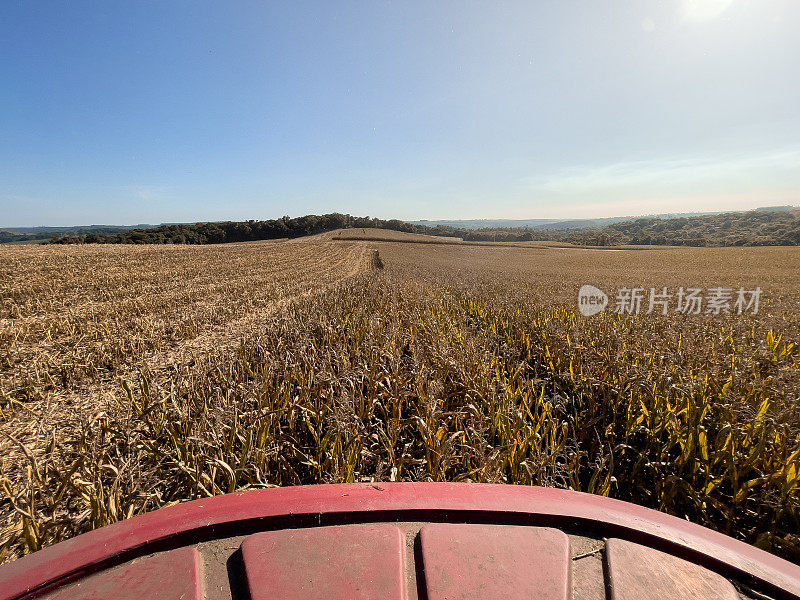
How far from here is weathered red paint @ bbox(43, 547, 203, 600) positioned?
2.57 ft

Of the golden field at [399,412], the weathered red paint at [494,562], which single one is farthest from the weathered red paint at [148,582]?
the golden field at [399,412]

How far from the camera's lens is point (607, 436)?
2.88 m

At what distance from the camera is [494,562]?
2.86ft

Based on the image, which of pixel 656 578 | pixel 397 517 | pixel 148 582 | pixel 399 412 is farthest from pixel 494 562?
pixel 399 412

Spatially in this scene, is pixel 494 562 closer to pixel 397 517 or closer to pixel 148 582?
pixel 397 517

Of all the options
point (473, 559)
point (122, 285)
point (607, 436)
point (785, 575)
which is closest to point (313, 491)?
point (473, 559)

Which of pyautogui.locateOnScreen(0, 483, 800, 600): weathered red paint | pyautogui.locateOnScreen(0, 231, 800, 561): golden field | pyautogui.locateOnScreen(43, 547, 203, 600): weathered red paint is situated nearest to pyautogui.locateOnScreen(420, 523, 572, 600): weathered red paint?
pyautogui.locateOnScreen(0, 483, 800, 600): weathered red paint

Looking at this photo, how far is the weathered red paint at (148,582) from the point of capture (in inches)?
30.9

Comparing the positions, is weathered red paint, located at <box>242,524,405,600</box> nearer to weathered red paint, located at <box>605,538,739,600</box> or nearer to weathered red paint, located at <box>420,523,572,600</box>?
weathered red paint, located at <box>420,523,572,600</box>

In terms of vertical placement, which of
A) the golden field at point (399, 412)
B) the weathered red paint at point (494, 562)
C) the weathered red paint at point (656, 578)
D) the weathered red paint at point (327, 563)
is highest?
the weathered red paint at point (327, 563)

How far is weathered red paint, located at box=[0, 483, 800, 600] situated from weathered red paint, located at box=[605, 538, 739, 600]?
0.04 meters

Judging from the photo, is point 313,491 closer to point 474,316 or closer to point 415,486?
point 415,486

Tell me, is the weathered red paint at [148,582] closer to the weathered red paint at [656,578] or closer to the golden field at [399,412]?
the weathered red paint at [656,578]

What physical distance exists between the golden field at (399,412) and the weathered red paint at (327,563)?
1.15 m
